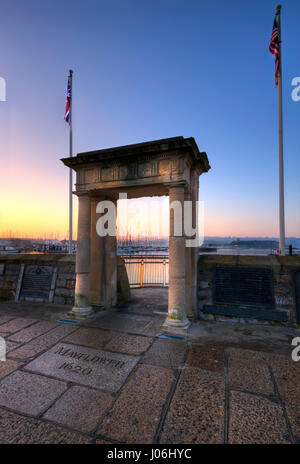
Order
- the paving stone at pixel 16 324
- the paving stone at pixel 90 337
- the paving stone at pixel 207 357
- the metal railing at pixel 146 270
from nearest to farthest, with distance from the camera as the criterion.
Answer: the paving stone at pixel 207 357
the paving stone at pixel 90 337
the paving stone at pixel 16 324
the metal railing at pixel 146 270

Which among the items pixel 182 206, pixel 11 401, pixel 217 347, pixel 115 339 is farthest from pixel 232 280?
pixel 11 401

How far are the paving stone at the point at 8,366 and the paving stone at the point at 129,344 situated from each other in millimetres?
1563

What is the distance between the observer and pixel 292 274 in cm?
558

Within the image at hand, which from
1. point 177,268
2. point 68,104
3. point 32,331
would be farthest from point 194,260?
point 68,104

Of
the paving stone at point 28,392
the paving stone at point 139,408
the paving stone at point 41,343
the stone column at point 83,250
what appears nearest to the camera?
the paving stone at point 139,408

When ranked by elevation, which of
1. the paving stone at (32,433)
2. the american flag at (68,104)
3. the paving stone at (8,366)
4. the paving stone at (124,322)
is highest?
the american flag at (68,104)

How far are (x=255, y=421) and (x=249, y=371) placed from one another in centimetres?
108

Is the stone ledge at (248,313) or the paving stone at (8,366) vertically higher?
the stone ledge at (248,313)

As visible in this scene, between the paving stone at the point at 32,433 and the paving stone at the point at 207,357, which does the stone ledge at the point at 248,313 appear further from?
the paving stone at the point at 32,433

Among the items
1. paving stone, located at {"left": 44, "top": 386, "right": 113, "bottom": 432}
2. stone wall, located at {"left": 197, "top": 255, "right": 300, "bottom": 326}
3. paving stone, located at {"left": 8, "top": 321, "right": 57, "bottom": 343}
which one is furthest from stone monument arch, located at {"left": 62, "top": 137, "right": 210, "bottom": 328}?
paving stone, located at {"left": 44, "top": 386, "right": 113, "bottom": 432}

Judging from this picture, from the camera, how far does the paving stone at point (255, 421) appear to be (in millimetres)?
2225

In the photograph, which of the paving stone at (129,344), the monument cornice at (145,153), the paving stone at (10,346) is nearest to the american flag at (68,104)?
the monument cornice at (145,153)

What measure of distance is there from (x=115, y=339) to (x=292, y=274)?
189 inches
